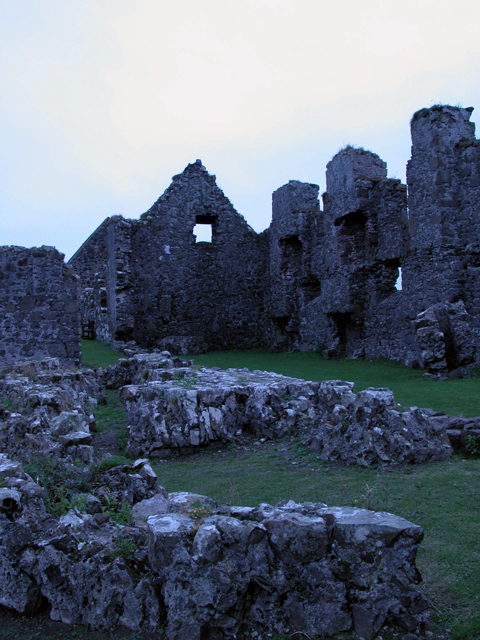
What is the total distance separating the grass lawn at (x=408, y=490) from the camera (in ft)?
9.36

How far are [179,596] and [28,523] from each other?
0.98 m

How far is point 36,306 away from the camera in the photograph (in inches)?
536

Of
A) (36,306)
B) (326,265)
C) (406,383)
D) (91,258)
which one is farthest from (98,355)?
(91,258)

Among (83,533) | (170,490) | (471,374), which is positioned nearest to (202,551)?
(83,533)

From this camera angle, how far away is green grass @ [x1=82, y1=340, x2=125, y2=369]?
47.9 ft

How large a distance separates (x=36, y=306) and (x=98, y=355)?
359cm

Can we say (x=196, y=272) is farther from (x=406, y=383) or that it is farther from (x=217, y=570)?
(x=217, y=570)

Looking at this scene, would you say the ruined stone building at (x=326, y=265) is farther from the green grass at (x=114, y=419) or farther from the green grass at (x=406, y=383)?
the green grass at (x=114, y=419)

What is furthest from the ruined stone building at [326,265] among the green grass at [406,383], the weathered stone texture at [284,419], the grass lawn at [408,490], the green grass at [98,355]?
the grass lawn at [408,490]

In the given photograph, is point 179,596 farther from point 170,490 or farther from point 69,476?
point 170,490

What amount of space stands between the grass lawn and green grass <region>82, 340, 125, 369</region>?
8483 millimetres

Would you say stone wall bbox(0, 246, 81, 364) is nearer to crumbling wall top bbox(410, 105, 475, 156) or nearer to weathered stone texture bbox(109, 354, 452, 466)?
weathered stone texture bbox(109, 354, 452, 466)

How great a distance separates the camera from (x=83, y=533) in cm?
302

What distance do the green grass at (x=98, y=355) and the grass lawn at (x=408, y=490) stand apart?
848 cm
